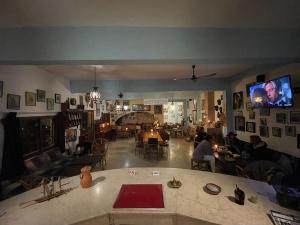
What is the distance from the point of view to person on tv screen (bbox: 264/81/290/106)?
368 cm

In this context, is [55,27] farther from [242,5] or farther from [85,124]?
[85,124]

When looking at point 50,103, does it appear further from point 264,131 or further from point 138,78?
point 264,131

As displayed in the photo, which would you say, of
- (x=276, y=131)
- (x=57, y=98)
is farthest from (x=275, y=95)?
(x=57, y=98)

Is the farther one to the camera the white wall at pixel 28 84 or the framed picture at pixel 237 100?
the framed picture at pixel 237 100

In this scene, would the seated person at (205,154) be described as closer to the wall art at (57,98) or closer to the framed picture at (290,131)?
the framed picture at (290,131)

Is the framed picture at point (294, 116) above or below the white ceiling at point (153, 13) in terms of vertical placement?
below

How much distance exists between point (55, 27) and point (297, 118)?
4.70 meters

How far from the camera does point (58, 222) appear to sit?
1484 millimetres

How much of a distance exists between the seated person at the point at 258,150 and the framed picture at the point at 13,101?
558 centimetres

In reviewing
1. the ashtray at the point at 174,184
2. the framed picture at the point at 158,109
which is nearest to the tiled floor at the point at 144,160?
the ashtray at the point at 174,184

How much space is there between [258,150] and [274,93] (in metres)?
1.49

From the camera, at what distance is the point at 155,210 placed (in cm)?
163

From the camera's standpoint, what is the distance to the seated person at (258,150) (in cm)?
450

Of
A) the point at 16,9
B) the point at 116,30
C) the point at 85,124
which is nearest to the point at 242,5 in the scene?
the point at 116,30
